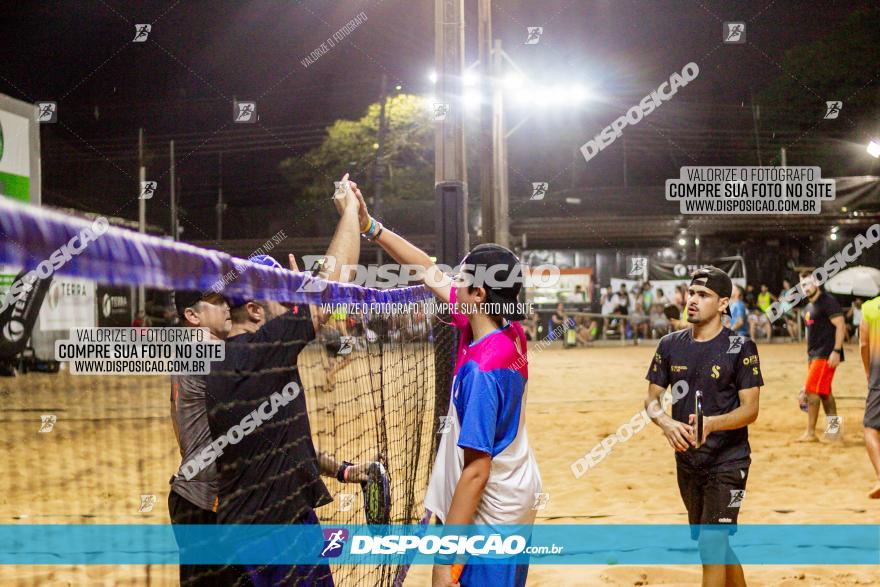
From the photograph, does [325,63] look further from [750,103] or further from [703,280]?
[703,280]

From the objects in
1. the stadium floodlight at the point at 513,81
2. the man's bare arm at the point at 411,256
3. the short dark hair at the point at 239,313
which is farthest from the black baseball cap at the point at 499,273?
the stadium floodlight at the point at 513,81

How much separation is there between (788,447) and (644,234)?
23.0 metres

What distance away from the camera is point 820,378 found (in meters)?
9.27

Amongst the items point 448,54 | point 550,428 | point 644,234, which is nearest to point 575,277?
point 644,234

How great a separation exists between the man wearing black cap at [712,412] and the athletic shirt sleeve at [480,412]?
6.89ft

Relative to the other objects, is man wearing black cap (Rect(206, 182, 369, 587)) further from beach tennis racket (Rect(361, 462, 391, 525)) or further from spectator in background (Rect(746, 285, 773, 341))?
spectator in background (Rect(746, 285, 773, 341))

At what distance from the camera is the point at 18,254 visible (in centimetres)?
147

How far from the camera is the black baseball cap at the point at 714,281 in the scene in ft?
14.5

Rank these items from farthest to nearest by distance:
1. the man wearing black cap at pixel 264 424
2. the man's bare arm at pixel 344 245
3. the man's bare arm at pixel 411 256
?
the man's bare arm at pixel 411 256 < the man's bare arm at pixel 344 245 < the man wearing black cap at pixel 264 424

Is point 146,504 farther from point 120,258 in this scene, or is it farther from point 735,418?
point 120,258

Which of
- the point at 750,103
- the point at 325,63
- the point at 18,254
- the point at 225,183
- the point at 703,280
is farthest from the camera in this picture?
the point at 225,183

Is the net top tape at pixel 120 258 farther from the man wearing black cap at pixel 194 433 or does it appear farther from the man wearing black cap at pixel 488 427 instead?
the man wearing black cap at pixel 488 427

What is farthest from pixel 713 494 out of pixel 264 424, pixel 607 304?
pixel 607 304

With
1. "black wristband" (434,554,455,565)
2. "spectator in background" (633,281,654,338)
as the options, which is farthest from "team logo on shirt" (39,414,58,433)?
"spectator in background" (633,281,654,338)
